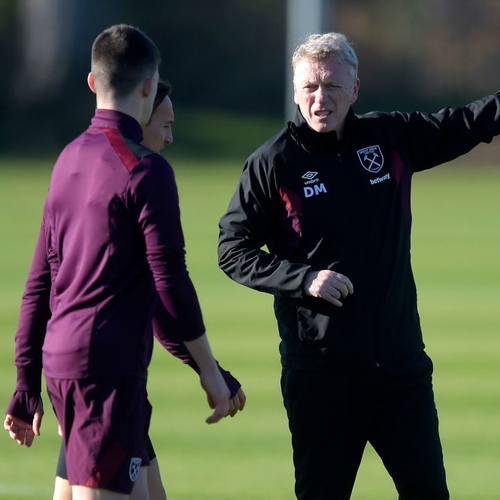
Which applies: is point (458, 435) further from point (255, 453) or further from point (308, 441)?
point (308, 441)

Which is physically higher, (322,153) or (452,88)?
(452,88)

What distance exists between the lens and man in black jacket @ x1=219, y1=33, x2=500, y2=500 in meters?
4.88

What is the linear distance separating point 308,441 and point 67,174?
1.64 metres

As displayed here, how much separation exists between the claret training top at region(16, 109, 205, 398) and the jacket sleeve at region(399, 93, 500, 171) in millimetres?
1496

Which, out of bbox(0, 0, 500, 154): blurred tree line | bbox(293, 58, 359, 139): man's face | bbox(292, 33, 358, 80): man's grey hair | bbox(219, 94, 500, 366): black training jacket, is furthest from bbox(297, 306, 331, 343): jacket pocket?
bbox(0, 0, 500, 154): blurred tree line

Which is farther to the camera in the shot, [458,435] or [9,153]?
[9,153]

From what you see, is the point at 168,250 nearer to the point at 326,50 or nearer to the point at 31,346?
the point at 31,346

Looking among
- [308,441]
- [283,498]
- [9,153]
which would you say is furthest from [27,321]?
[9,153]

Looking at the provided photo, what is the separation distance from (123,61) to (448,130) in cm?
167

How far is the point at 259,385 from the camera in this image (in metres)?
9.56

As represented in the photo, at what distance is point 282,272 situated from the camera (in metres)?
4.79

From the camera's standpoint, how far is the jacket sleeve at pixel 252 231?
192 inches

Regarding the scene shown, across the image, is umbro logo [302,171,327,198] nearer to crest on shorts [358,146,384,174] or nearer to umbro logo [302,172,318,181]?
umbro logo [302,172,318,181]

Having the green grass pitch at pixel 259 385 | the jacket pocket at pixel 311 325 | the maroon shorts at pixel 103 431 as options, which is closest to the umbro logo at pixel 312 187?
the jacket pocket at pixel 311 325
